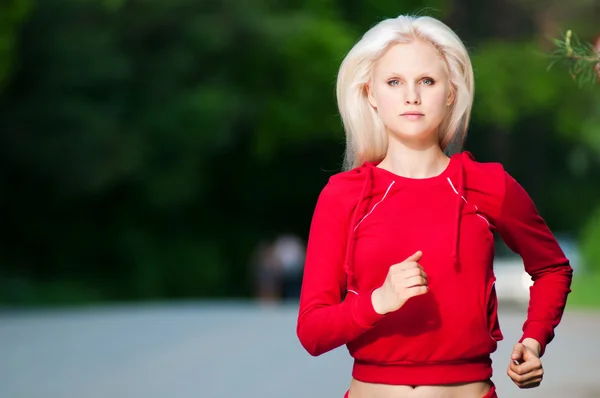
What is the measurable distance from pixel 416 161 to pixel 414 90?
177 millimetres

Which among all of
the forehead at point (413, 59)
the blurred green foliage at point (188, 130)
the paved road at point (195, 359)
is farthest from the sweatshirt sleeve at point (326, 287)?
the blurred green foliage at point (188, 130)

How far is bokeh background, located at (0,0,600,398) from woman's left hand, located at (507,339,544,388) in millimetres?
20840

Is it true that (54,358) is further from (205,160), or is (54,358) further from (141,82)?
(205,160)

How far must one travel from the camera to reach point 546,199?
161ft

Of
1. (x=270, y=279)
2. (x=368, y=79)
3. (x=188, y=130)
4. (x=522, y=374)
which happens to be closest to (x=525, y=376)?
(x=522, y=374)

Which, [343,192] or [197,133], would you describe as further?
[197,133]

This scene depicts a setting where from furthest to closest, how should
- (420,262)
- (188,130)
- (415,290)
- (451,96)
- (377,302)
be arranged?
(188,130) < (451,96) < (420,262) < (377,302) < (415,290)

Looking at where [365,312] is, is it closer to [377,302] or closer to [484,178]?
[377,302]

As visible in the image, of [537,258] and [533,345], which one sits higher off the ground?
[537,258]

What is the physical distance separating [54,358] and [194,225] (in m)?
24.2

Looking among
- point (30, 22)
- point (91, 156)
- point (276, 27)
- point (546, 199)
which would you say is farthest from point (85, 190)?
point (546, 199)

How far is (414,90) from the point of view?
11.3 feet

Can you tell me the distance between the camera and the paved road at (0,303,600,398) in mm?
12664

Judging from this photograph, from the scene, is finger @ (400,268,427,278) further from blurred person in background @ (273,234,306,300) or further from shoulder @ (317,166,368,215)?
blurred person in background @ (273,234,306,300)
